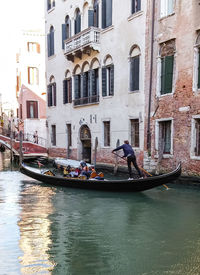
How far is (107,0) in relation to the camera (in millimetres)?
11914

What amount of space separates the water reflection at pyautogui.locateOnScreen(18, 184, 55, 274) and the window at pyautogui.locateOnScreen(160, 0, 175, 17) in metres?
6.71

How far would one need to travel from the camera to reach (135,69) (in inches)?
424

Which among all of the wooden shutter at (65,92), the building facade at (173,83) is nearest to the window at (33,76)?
the wooden shutter at (65,92)

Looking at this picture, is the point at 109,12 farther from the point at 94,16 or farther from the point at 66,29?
the point at 66,29

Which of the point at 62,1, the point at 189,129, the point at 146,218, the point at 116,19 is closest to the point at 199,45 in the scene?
the point at 189,129

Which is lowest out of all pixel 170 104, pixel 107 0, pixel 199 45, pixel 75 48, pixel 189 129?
pixel 189 129

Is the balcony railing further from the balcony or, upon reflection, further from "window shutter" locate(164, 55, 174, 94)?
"window shutter" locate(164, 55, 174, 94)

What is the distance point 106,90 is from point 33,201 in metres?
6.37

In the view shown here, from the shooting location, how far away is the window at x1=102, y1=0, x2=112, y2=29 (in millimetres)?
11828

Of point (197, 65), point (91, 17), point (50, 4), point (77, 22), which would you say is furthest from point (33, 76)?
point (197, 65)

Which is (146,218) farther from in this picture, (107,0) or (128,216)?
(107,0)

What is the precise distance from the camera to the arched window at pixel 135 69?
10625mm

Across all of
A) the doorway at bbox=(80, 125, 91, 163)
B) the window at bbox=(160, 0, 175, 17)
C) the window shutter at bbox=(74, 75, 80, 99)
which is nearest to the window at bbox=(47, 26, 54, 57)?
the window shutter at bbox=(74, 75, 80, 99)

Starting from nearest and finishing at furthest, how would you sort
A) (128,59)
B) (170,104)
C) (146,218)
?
1. (146,218)
2. (170,104)
3. (128,59)
